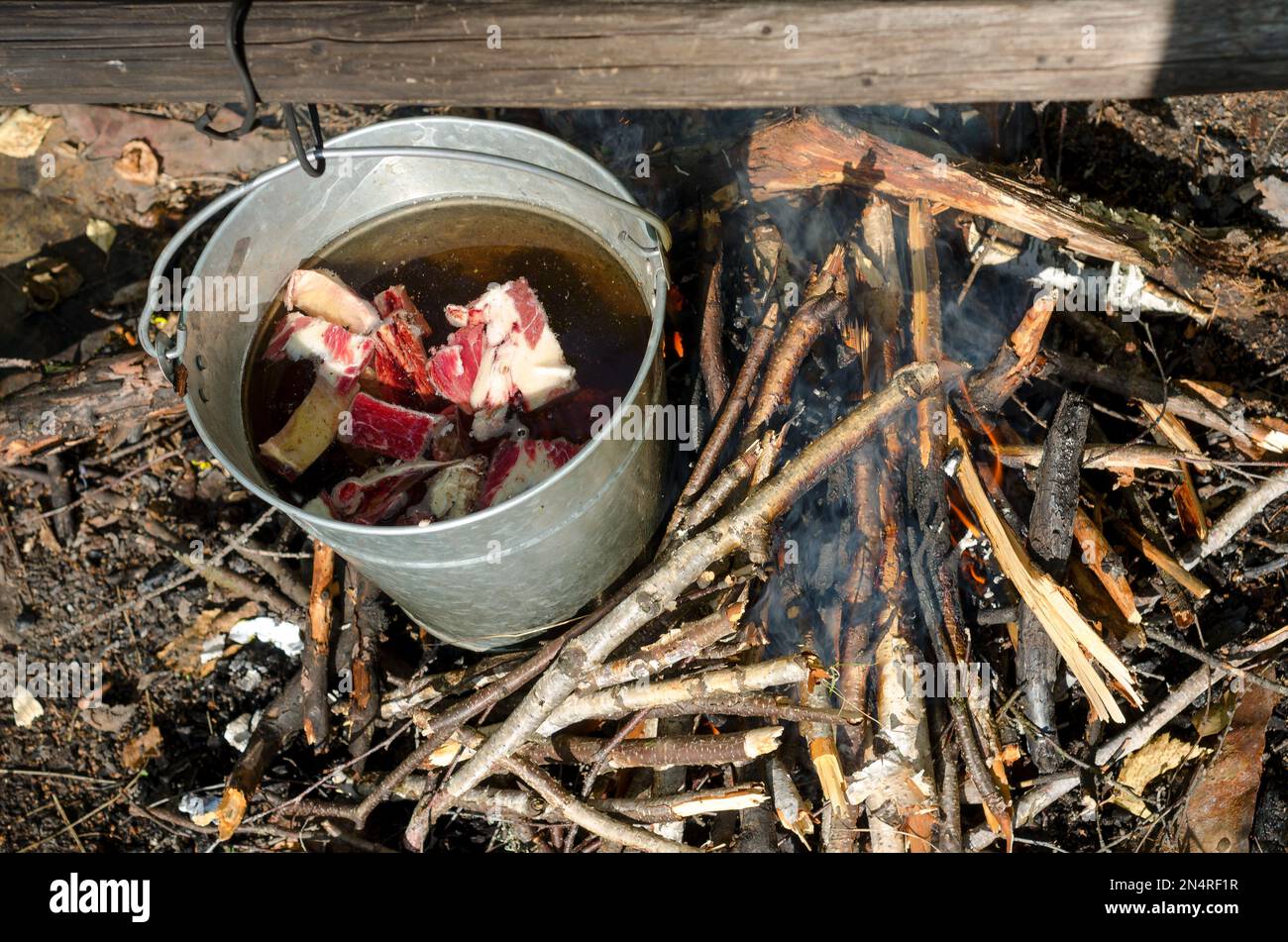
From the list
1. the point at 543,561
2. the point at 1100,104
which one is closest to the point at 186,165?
the point at 543,561

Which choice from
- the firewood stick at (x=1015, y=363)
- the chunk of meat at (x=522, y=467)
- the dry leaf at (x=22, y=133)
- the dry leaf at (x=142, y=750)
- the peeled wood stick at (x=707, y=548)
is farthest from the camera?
the dry leaf at (x=22, y=133)

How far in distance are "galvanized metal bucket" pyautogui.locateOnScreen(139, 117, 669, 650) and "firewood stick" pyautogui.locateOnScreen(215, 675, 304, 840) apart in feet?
2.28

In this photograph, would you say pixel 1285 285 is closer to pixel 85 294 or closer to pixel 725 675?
pixel 725 675

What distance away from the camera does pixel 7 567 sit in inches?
168

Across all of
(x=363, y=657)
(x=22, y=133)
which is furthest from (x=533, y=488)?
(x=22, y=133)

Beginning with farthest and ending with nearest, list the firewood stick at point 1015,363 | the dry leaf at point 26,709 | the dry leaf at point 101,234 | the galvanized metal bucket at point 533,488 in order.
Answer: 1. the dry leaf at point 101,234
2. the dry leaf at point 26,709
3. the firewood stick at point 1015,363
4. the galvanized metal bucket at point 533,488

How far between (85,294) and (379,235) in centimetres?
216

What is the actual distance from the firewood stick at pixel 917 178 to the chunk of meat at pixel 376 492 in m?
1.98

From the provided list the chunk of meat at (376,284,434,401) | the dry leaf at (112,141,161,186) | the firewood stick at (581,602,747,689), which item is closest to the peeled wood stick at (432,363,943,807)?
the firewood stick at (581,602,747,689)

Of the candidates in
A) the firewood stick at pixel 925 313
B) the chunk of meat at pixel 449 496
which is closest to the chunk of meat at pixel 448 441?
the chunk of meat at pixel 449 496

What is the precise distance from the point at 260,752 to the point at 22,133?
3792 mm

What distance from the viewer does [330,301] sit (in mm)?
3418

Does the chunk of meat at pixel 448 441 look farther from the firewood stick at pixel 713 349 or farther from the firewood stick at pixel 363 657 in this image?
the firewood stick at pixel 713 349

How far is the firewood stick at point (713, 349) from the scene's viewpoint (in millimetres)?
3650
